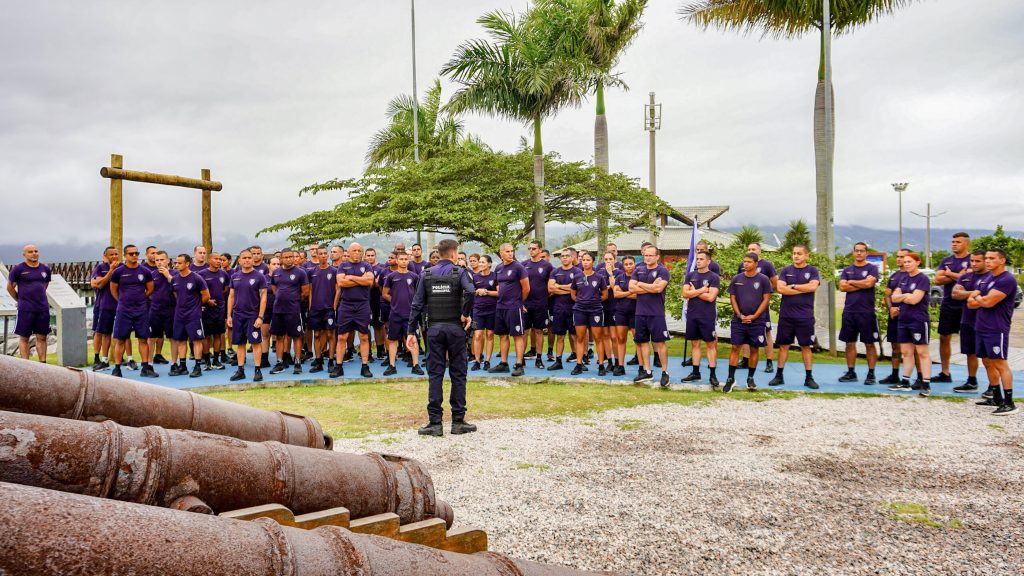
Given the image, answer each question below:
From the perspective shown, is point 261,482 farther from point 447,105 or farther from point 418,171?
point 447,105

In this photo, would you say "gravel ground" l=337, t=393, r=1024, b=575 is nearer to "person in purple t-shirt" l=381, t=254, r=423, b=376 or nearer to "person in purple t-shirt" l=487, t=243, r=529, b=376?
"person in purple t-shirt" l=487, t=243, r=529, b=376

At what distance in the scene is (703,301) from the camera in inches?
397

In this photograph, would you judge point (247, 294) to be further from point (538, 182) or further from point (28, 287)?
point (538, 182)

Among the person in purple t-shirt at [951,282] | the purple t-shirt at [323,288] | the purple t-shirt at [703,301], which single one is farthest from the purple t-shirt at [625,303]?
the purple t-shirt at [323,288]

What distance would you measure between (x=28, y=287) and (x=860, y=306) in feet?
46.9

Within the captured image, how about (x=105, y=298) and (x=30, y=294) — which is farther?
(x=105, y=298)

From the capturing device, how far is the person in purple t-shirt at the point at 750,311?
32.3 feet

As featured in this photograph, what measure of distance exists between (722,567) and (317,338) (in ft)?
31.9

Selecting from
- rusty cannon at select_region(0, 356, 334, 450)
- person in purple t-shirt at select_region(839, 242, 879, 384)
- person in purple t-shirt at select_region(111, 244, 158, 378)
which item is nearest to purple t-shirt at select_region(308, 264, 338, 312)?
person in purple t-shirt at select_region(111, 244, 158, 378)

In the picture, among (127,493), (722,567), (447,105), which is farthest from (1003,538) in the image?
(447,105)

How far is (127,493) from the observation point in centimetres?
188

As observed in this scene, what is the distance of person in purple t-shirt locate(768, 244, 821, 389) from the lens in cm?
1009

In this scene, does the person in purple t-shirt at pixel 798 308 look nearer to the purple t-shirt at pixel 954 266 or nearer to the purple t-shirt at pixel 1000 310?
the purple t-shirt at pixel 954 266

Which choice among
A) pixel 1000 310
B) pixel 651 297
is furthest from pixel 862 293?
pixel 651 297
